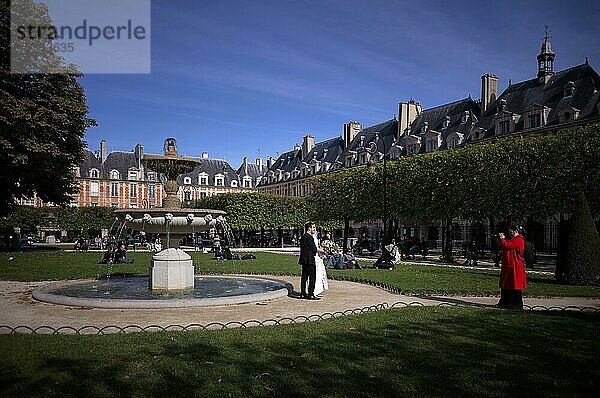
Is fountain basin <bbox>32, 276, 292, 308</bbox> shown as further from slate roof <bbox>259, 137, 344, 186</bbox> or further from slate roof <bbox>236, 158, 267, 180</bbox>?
slate roof <bbox>236, 158, 267, 180</bbox>

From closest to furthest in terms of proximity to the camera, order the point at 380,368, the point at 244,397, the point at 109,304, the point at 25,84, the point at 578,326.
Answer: the point at 244,397, the point at 380,368, the point at 578,326, the point at 109,304, the point at 25,84

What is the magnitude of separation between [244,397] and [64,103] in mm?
27765

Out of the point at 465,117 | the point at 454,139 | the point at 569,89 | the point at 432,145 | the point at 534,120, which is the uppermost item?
the point at 569,89

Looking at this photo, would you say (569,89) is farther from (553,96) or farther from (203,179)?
(203,179)

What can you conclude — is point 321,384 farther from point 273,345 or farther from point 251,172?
point 251,172

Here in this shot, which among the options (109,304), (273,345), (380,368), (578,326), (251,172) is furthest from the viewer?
(251,172)

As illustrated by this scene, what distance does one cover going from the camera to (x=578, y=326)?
830 cm

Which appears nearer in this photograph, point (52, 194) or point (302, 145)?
point (52, 194)

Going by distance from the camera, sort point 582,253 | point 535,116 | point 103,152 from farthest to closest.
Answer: point 103,152 → point 535,116 → point 582,253

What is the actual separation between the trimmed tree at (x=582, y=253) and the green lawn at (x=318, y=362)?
781 cm

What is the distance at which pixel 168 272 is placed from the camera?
493 inches

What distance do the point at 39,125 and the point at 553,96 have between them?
41607mm

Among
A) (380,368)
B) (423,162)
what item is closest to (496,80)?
(423,162)

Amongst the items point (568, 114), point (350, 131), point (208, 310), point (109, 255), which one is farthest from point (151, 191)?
point (208, 310)
